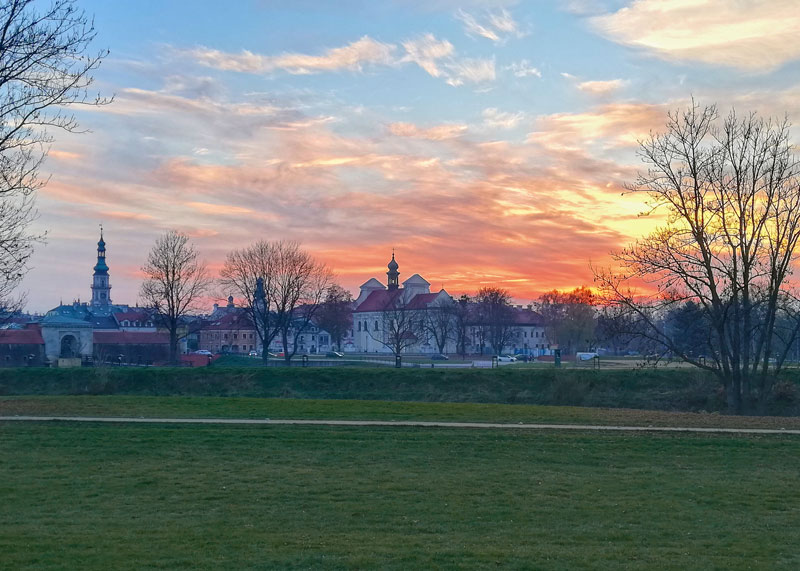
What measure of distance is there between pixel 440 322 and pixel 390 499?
322ft

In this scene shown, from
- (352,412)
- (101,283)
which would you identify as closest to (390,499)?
(352,412)

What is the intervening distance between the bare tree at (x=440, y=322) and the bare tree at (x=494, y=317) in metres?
3.96

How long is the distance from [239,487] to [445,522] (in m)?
4.07

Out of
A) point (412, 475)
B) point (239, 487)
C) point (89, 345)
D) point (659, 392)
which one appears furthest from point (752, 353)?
point (89, 345)

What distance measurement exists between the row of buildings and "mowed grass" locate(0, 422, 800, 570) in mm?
58485

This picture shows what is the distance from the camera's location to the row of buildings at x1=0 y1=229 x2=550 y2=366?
80.8 metres

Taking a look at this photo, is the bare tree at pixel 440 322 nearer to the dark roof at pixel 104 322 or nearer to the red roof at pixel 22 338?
the dark roof at pixel 104 322

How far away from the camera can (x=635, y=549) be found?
967 cm

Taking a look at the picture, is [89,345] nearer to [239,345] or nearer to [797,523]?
[239,345]

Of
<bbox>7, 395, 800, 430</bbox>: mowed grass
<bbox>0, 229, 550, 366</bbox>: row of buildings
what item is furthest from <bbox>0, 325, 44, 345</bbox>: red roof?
<bbox>7, 395, 800, 430</bbox>: mowed grass

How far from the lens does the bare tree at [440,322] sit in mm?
110000

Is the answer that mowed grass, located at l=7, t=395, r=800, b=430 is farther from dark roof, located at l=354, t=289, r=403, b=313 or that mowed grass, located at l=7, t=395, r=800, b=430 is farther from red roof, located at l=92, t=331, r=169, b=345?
dark roof, located at l=354, t=289, r=403, b=313

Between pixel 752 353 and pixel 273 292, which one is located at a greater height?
pixel 273 292

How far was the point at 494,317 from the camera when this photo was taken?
358ft
